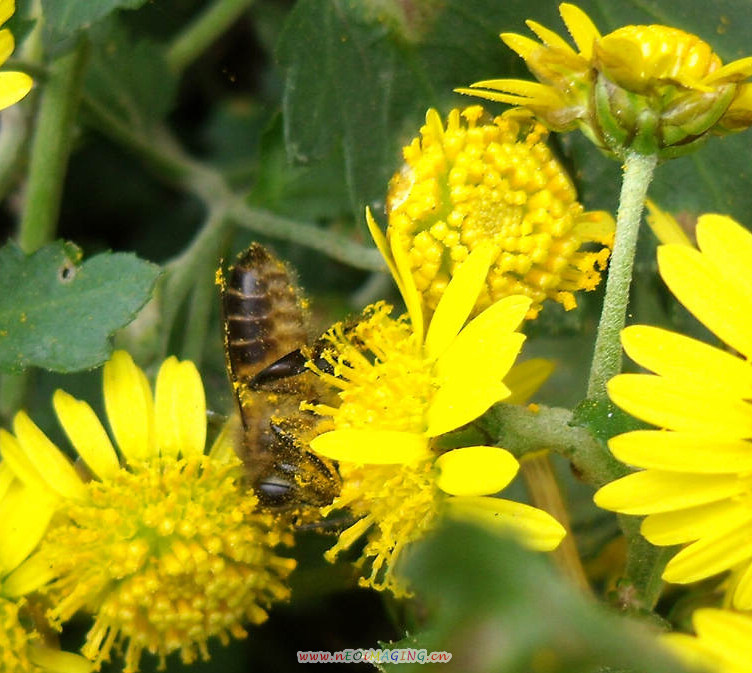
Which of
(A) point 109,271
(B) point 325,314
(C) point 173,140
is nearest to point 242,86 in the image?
(C) point 173,140

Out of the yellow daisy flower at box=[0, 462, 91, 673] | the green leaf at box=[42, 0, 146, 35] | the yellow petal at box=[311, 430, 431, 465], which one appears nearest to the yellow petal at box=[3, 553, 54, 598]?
the yellow daisy flower at box=[0, 462, 91, 673]

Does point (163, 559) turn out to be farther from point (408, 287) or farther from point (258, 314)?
point (408, 287)

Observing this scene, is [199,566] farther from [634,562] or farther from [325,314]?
[325,314]

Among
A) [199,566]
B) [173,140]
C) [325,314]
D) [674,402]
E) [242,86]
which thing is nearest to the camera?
[674,402]

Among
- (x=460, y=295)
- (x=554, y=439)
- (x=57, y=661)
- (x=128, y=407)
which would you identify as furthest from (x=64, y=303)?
(x=554, y=439)

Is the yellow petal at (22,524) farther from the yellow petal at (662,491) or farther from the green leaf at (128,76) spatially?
the green leaf at (128,76)

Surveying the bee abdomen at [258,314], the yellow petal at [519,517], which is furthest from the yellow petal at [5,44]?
the yellow petal at [519,517]

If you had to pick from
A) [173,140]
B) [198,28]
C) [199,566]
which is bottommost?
[199,566]
